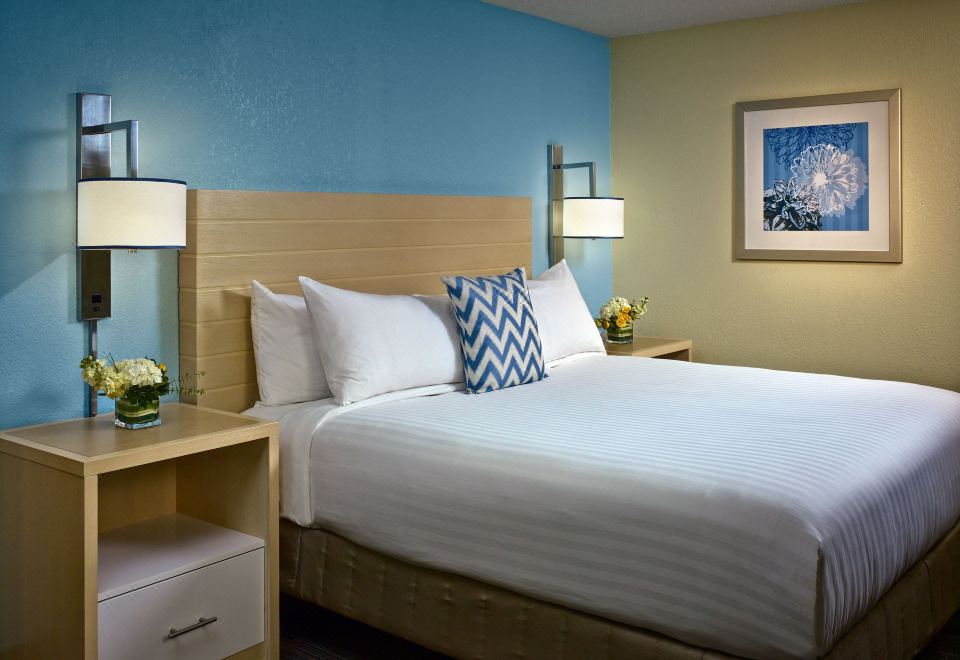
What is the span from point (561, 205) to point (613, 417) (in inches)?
84.3

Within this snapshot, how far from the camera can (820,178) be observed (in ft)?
15.1

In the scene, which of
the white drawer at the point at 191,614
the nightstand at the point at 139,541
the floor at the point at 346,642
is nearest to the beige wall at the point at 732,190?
the floor at the point at 346,642

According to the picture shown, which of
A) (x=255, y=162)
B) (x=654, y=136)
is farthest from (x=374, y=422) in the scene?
(x=654, y=136)

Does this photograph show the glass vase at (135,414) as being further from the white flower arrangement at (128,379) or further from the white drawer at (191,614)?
the white drawer at (191,614)

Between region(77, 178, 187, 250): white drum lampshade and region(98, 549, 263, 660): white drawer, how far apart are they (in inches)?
37.2

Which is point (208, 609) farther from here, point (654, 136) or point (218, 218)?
point (654, 136)

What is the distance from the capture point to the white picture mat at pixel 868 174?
4.42 metres

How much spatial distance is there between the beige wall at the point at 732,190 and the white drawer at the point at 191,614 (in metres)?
3.06

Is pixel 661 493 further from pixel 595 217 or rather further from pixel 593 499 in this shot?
pixel 595 217

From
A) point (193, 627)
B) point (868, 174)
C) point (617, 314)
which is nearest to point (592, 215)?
point (617, 314)

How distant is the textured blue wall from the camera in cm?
279

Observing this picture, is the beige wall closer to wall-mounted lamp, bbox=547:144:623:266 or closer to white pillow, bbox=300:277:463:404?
wall-mounted lamp, bbox=547:144:623:266

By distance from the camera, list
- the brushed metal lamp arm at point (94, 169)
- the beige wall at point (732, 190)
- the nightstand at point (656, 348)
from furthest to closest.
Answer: the nightstand at point (656, 348), the beige wall at point (732, 190), the brushed metal lamp arm at point (94, 169)

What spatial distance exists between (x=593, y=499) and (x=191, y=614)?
3.88 feet
